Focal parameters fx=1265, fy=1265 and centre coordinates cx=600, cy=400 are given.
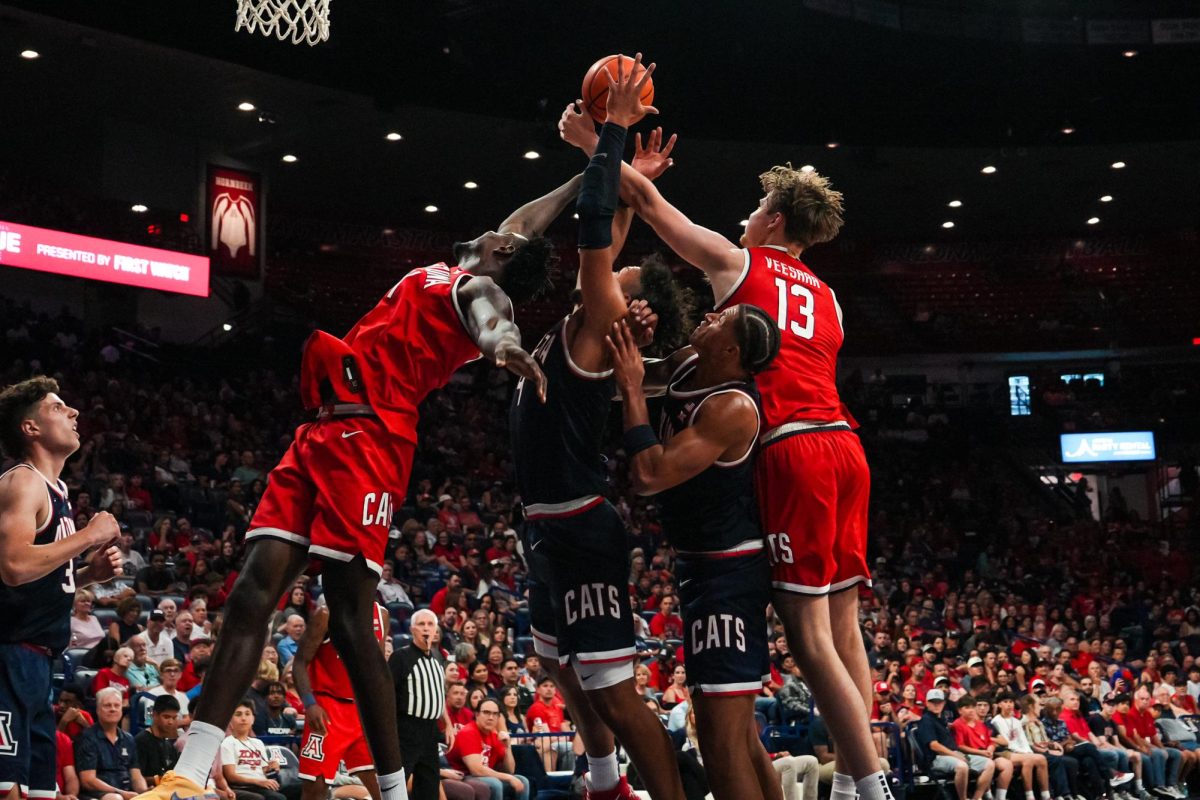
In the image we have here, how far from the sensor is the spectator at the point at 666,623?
15.1m

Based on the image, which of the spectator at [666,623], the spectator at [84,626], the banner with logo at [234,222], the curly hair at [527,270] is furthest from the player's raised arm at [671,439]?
the banner with logo at [234,222]

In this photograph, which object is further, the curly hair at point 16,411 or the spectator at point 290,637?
the spectator at point 290,637

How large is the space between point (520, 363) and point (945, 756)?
10248 mm

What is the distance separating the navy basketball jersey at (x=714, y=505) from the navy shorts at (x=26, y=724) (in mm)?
2390

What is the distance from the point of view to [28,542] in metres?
4.55

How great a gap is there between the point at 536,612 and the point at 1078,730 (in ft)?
38.5

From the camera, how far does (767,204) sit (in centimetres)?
538

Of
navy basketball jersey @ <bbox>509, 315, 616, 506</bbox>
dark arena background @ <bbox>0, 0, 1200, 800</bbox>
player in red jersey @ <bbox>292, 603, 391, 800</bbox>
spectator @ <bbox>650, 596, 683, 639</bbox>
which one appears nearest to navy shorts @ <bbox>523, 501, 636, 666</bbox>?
navy basketball jersey @ <bbox>509, 315, 616, 506</bbox>

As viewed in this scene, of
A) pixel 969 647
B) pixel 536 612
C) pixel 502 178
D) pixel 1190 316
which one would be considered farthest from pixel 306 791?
pixel 1190 316

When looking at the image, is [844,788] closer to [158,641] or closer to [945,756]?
[158,641]

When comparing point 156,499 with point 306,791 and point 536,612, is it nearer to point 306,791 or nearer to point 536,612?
point 306,791

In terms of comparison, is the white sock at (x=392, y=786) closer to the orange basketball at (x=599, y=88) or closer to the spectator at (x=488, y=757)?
the orange basketball at (x=599, y=88)

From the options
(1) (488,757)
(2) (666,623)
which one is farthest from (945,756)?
(1) (488,757)

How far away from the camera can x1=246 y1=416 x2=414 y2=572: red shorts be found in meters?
4.29
